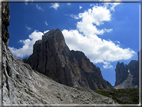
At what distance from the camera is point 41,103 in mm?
25078

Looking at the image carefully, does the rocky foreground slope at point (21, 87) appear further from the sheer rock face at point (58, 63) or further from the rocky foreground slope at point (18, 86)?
the sheer rock face at point (58, 63)

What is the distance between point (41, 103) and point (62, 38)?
107811mm

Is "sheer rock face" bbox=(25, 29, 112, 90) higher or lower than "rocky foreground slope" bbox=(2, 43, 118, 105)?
higher

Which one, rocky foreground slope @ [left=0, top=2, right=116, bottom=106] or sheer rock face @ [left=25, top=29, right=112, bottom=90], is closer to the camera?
rocky foreground slope @ [left=0, top=2, right=116, bottom=106]

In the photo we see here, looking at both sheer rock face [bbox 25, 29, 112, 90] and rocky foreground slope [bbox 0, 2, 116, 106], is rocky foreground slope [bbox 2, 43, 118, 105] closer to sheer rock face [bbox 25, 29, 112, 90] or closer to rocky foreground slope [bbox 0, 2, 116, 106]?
rocky foreground slope [bbox 0, 2, 116, 106]

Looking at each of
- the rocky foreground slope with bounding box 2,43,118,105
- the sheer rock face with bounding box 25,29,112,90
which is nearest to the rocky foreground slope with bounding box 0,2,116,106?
the rocky foreground slope with bounding box 2,43,118,105

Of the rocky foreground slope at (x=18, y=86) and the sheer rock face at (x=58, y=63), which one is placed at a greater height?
the sheer rock face at (x=58, y=63)

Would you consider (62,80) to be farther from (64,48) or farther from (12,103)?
(12,103)

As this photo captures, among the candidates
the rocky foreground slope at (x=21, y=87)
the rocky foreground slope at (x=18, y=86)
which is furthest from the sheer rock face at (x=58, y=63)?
the rocky foreground slope at (x=18, y=86)

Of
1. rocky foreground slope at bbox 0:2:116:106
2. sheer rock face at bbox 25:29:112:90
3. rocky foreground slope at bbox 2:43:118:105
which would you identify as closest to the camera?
rocky foreground slope at bbox 0:2:116:106

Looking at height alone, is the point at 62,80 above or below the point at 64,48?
below

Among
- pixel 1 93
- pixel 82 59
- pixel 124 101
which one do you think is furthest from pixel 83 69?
pixel 1 93

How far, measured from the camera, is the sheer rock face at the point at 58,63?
9531 centimetres

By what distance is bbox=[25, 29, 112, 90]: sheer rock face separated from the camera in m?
95.3
